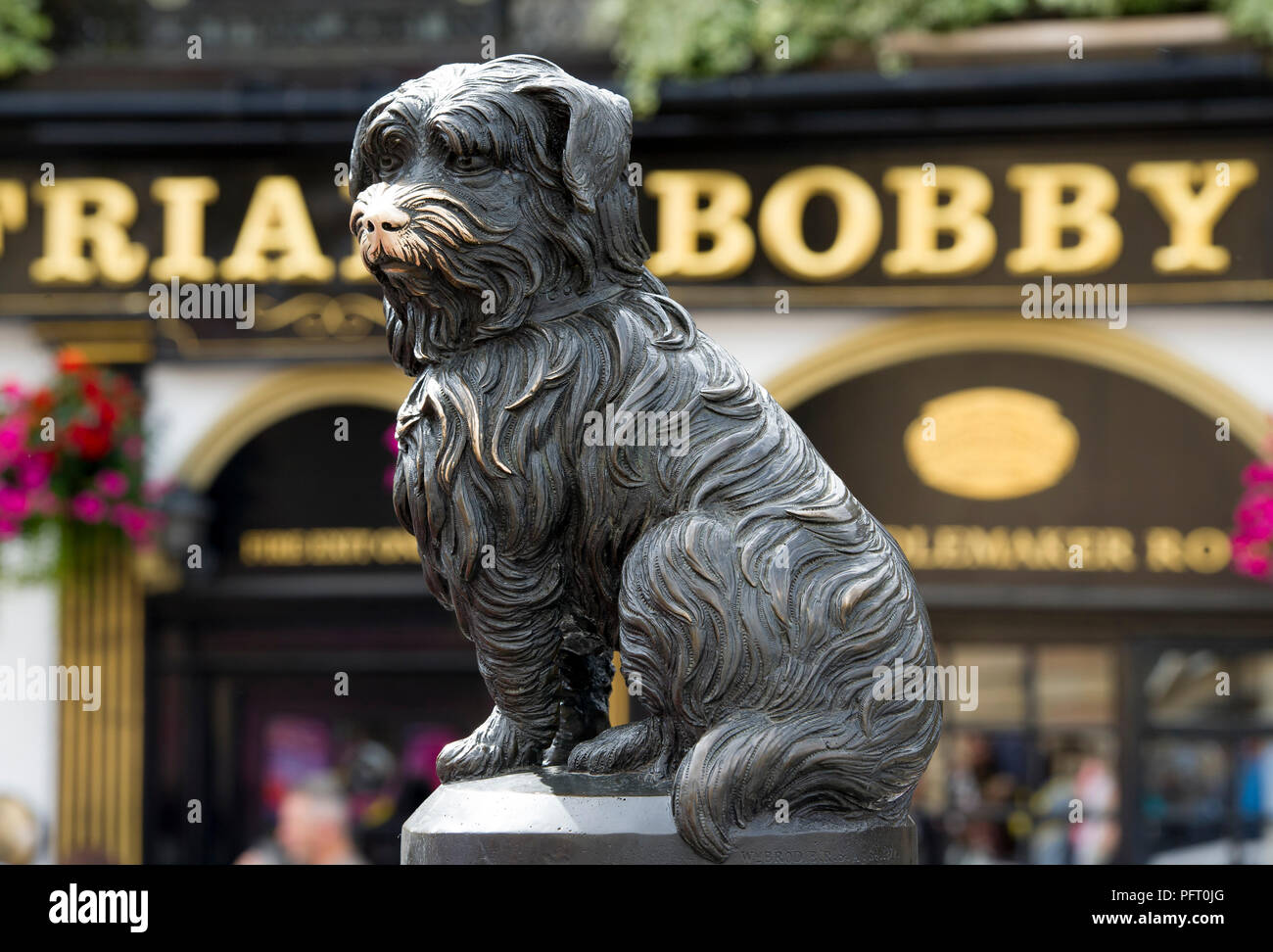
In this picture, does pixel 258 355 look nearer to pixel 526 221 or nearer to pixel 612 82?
pixel 612 82

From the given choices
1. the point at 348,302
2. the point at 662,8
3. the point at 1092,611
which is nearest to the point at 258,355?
the point at 348,302

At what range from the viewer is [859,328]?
7.91m

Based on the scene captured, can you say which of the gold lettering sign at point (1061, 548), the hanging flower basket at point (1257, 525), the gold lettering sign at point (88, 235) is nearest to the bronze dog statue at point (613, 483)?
the hanging flower basket at point (1257, 525)

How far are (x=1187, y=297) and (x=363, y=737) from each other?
4818 millimetres

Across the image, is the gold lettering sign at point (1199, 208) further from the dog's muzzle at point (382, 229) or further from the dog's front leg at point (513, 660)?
the dog's muzzle at point (382, 229)

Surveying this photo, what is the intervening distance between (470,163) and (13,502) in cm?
572

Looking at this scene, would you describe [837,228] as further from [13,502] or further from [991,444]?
[13,502]

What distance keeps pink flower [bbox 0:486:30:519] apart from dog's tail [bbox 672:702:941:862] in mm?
5870

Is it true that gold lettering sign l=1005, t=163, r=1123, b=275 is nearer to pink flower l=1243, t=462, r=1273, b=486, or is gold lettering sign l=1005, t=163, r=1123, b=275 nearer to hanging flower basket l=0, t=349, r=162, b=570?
pink flower l=1243, t=462, r=1273, b=486

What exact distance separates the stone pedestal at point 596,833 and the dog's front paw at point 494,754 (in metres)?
0.12

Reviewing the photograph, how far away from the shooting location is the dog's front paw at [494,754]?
107 inches

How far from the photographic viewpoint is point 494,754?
2.73m

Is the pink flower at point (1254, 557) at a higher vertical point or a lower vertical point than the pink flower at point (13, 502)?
lower

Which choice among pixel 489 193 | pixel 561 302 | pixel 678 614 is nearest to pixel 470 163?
pixel 489 193
